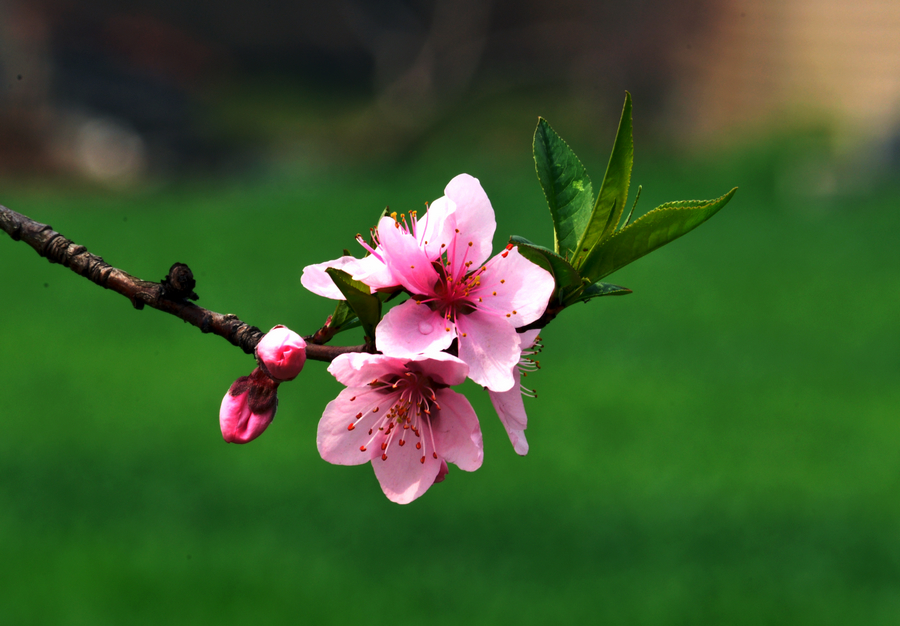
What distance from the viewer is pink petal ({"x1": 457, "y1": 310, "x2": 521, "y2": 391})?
603mm

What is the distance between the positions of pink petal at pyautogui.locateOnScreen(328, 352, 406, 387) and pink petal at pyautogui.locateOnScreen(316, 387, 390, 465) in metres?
0.07

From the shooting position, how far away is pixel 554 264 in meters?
0.62

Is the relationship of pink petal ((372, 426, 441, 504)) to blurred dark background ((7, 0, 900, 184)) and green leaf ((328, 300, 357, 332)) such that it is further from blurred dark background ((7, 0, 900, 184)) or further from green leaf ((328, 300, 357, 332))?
blurred dark background ((7, 0, 900, 184))

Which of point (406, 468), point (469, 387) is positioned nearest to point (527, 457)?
point (469, 387)

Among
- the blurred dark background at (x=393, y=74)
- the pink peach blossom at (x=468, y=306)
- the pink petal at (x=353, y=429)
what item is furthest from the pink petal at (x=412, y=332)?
the blurred dark background at (x=393, y=74)

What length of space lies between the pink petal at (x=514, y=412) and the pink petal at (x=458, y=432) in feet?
0.07

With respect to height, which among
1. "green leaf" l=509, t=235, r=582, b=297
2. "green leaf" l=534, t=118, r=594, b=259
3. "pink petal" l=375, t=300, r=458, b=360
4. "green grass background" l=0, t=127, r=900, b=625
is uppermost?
"green grass background" l=0, t=127, r=900, b=625

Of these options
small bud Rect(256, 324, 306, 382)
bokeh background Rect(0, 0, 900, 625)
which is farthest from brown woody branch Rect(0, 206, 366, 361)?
bokeh background Rect(0, 0, 900, 625)

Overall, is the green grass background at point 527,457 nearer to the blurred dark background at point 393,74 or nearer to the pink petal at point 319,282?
the blurred dark background at point 393,74

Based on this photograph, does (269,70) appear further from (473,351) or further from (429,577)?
(473,351)

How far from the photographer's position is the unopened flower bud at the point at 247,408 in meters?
0.69

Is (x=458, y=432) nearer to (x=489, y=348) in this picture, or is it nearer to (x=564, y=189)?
(x=489, y=348)

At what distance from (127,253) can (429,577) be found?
692 centimetres

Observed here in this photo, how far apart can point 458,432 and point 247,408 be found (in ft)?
0.54
